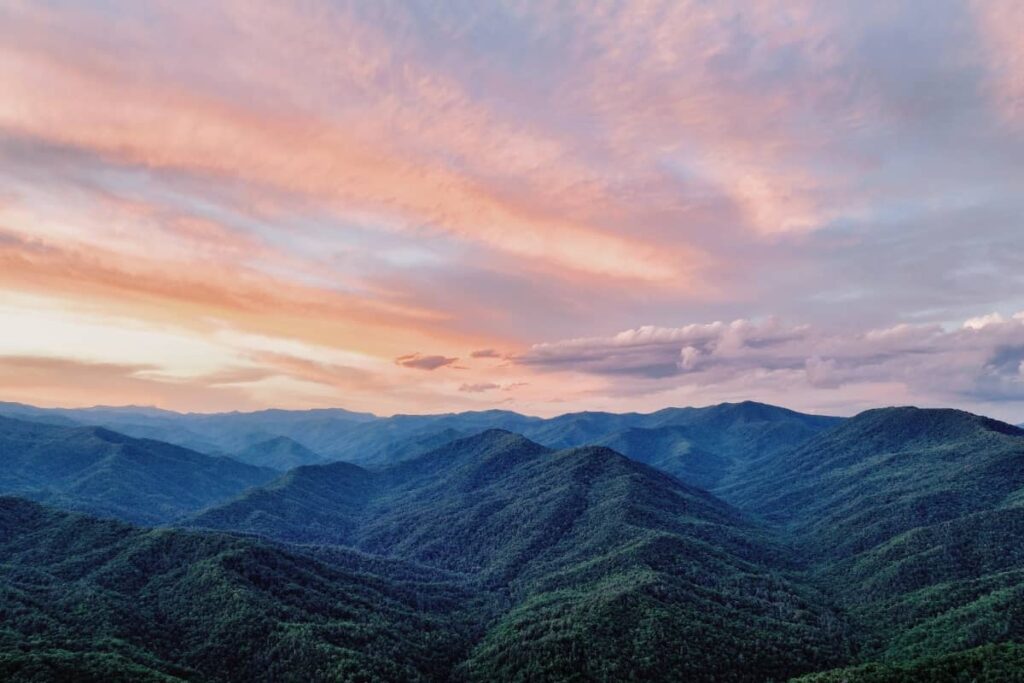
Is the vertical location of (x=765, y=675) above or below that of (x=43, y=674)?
below

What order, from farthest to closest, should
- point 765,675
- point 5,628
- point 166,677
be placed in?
1. point 765,675
2. point 5,628
3. point 166,677

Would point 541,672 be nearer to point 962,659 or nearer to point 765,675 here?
point 765,675

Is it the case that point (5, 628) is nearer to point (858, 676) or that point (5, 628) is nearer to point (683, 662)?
point (683, 662)

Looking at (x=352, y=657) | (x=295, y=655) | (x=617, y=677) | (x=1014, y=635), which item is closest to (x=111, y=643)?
(x=295, y=655)

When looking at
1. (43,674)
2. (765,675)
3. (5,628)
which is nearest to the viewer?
(43,674)

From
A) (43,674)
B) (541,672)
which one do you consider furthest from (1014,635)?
(43,674)

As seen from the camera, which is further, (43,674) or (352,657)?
(352,657)

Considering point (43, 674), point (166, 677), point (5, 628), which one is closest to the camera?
point (43, 674)

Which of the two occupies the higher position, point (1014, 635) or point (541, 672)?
point (1014, 635)

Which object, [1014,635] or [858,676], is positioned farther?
[1014,635]
